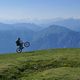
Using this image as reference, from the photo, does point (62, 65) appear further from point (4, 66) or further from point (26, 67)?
point (4, 66)

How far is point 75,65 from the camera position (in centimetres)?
4047

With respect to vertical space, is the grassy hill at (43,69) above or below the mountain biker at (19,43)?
below

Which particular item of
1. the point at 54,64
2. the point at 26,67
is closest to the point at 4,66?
the point at 26,67

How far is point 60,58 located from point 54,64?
3449 mm

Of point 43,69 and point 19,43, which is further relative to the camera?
point 19,43

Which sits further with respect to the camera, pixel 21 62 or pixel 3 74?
pixel 21 62

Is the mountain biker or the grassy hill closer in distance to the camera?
the grassy hill

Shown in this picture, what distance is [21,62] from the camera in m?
43.5

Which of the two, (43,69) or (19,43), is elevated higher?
(19,43)

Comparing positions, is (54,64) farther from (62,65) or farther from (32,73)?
(32,73)

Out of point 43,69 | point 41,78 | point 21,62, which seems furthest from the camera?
point 21,62

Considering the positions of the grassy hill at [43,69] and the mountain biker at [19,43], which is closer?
the grassy hill at [43,69]

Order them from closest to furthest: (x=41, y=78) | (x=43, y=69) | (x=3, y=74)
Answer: (x=41, y=78), (x=3, y=74), (x=43, y=69)

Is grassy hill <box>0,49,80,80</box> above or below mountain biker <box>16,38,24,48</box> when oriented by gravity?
below
